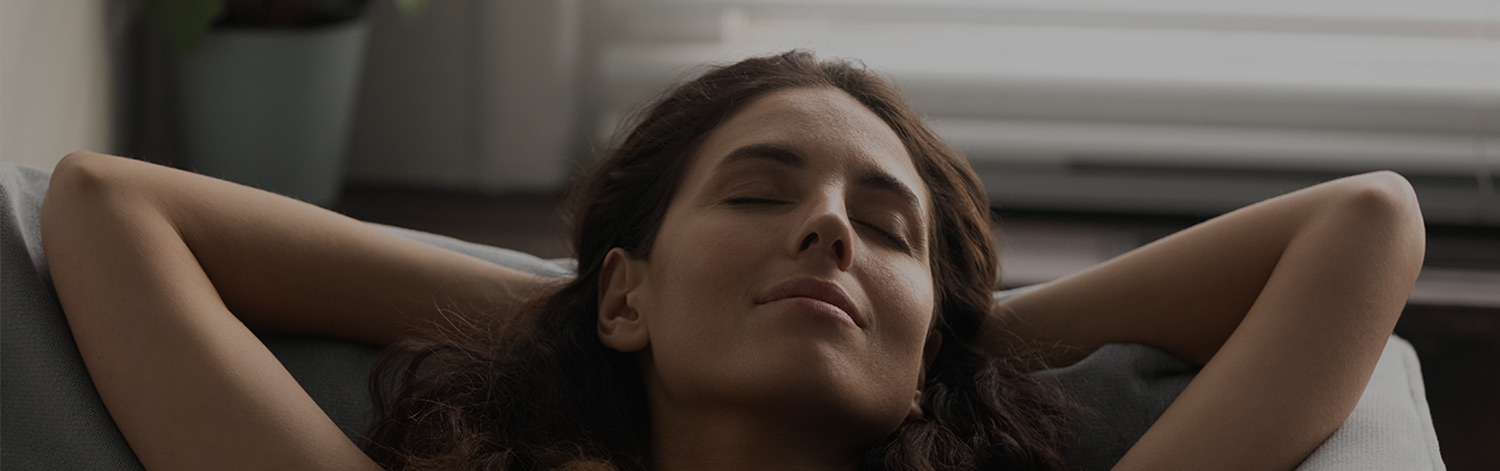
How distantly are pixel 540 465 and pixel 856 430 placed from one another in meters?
0.25

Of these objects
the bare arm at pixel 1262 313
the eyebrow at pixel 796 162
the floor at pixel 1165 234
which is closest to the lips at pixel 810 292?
the eyebrow at pixel 796 162

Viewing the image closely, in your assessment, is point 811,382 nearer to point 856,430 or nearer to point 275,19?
point 856,430

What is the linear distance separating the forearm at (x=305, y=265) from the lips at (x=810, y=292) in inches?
13.4

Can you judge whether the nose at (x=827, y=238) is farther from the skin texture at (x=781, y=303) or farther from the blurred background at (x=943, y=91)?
the blurred background at (x=943, y=91)

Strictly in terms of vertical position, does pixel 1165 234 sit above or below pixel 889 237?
below

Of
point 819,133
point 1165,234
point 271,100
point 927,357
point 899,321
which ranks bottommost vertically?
point 1165,234

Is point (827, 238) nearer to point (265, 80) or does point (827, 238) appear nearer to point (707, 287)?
point (707, 287)

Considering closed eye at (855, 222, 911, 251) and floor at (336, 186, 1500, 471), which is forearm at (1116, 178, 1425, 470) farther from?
floor at (336, 186, 1500, 471)

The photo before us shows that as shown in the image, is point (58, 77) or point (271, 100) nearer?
point (58, 77)

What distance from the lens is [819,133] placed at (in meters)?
1.08

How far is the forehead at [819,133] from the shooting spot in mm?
1074

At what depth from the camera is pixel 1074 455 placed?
1175 mm

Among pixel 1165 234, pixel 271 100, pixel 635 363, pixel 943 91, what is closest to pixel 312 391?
pixel 635 363

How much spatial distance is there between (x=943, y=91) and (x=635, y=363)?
1.27 metres
